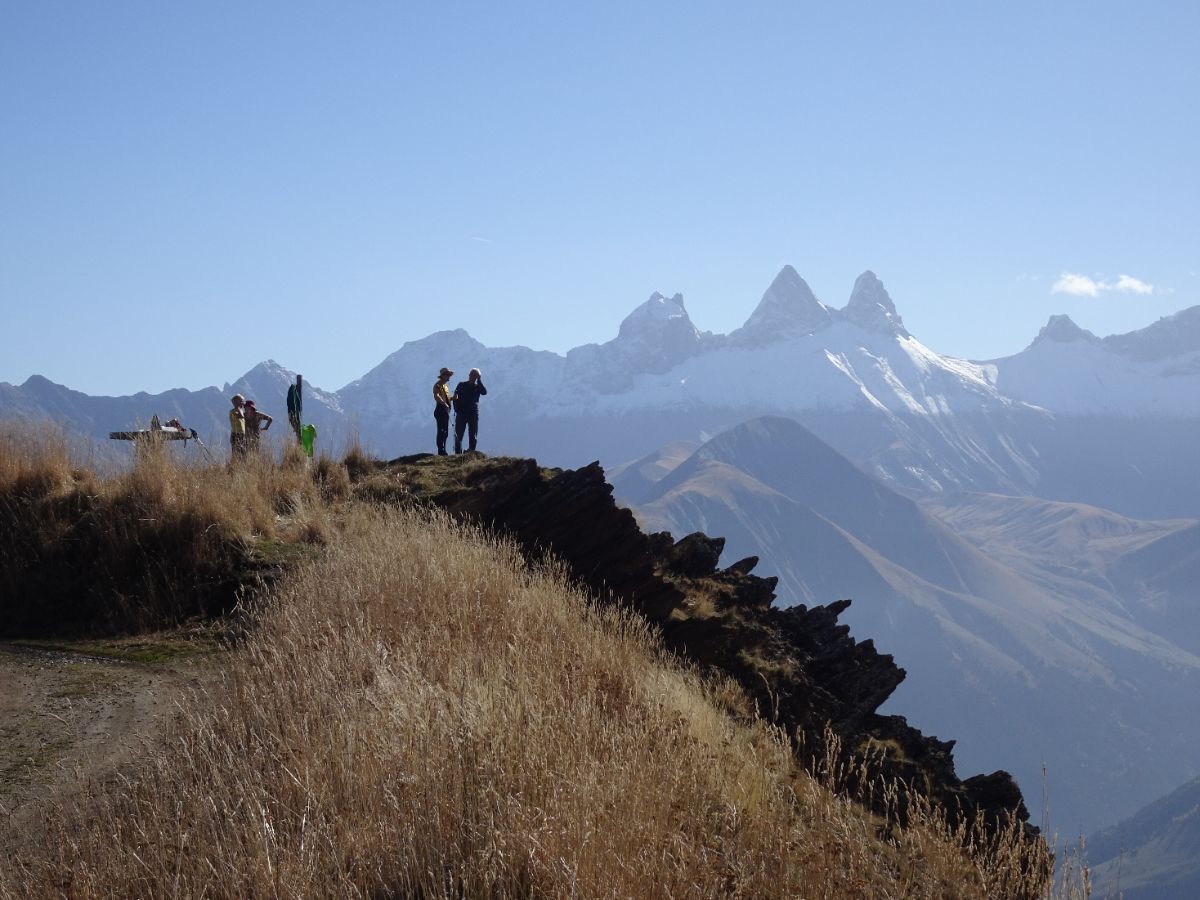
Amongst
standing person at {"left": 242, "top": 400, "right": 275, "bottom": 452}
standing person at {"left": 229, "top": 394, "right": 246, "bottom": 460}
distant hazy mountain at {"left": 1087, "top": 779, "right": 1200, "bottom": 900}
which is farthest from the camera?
distant hazy mountain at {"left": 1087, "top": 779, "right": 1200, "bottom": 900}

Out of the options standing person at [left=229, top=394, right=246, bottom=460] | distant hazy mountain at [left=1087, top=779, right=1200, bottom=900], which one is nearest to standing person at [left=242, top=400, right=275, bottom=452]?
standing person at [left=229, top=394, right=246, bottom=460]

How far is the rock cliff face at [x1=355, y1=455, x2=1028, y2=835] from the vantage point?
12.1 m

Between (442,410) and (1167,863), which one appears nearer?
(442,410)

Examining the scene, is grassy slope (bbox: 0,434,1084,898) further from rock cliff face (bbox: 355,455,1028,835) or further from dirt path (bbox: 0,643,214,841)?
rock cliff face (bbox: 355,455,1028,835)

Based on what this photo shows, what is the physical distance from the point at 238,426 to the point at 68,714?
38.6 ft

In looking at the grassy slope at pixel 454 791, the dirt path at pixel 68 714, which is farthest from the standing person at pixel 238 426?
the grassy slope at pixel 454 791

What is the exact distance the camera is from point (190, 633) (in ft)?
35.7

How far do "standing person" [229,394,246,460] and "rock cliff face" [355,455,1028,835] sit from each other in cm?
183

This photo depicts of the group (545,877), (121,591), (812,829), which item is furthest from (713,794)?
(121,591)

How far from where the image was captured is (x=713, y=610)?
44.3ft

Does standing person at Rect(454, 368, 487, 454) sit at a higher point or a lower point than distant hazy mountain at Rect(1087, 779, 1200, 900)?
higher

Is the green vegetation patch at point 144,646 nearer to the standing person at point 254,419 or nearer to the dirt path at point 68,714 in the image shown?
the dirt path at point 68,714

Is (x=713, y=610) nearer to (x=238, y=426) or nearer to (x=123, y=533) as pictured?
(x=123, y=533)

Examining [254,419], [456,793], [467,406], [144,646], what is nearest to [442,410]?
[467,406]
